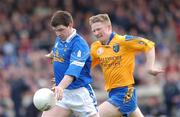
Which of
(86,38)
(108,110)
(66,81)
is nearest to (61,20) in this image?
(66,81)

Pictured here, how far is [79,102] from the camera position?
11.0 m

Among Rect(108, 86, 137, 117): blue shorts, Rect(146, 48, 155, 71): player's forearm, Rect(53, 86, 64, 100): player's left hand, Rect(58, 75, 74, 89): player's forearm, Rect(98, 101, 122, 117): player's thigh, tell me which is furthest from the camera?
Rect(108, 86, 137, 117): blue shorts

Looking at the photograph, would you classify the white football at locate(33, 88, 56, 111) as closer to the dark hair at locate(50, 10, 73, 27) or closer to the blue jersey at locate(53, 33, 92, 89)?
the blue jersey at locate(53, 33, 92, 89)

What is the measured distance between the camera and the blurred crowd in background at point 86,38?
696 inches

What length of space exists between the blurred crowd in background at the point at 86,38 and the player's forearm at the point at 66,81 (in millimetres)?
6330

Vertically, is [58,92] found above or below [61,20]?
below

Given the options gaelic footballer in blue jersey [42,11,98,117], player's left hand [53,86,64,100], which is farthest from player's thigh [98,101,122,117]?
player's left hand [53,86,64,100]

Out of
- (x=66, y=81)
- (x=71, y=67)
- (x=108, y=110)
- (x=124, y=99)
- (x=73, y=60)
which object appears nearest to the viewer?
(x=66, y=81)

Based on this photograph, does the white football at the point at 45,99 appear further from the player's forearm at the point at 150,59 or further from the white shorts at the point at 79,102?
the player's forearm at the point at 150,59

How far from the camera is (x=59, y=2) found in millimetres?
24516

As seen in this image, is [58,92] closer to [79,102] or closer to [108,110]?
[79,102]

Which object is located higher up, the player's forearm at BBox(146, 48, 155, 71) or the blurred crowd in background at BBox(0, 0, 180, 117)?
the player's forearm at BBox(146, 48, 155, 71)

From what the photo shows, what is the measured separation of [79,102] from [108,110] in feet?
2.57

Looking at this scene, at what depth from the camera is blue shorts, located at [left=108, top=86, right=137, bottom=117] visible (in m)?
11.7
